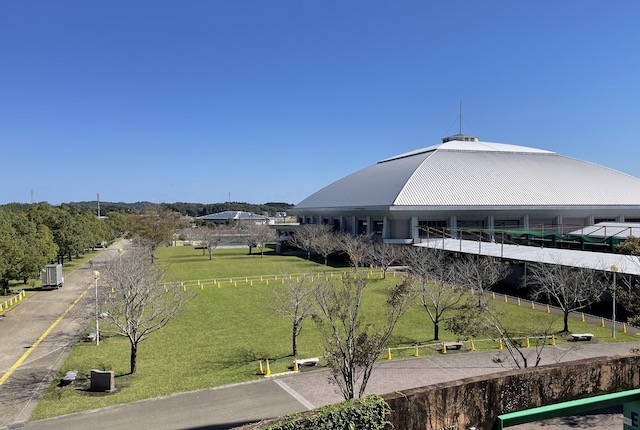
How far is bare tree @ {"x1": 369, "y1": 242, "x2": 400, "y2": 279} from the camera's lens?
43388 mm

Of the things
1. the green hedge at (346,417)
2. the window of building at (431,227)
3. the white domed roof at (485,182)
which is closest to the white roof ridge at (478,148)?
the white domed roof at (485,182)

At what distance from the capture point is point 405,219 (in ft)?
183

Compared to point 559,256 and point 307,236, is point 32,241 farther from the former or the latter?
point 559,256

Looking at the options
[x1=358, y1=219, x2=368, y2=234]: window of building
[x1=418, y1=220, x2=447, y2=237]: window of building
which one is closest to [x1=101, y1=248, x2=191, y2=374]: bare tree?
[x1=418, y1=220, x2=447, y2=237]: window of building

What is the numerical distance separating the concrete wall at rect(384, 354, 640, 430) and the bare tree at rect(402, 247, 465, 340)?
12.1 metres

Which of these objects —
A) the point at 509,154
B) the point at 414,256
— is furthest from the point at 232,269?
the point at 509,154

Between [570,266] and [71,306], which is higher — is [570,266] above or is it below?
above

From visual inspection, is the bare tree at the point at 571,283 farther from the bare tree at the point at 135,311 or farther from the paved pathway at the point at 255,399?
the bare tree at the point at 135,311

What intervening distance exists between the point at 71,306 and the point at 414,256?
1100 inches

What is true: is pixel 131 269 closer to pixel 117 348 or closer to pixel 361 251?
pixel 117 348

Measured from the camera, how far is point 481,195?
2226 inches

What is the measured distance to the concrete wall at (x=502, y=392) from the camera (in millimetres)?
8156

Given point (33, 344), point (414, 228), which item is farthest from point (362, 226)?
point (33, 344)

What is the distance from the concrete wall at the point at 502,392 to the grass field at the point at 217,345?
1016cm
